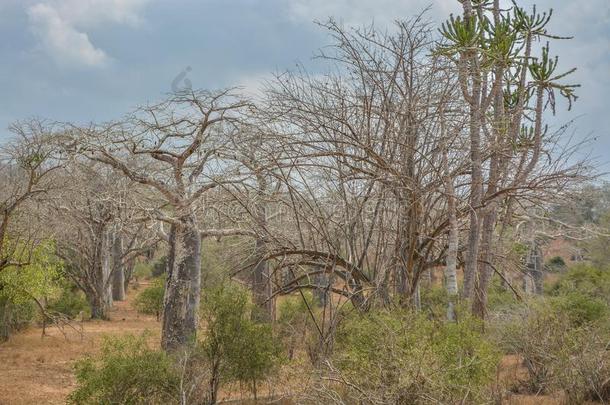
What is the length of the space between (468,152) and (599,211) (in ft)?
142

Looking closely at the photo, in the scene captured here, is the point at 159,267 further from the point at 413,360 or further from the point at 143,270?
the point at 413,360

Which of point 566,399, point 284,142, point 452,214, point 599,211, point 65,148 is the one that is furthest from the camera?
point 599,211

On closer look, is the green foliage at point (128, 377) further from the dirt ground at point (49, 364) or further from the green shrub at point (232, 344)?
the green shrub at point (232, 344)

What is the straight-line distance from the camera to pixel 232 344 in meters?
9.03

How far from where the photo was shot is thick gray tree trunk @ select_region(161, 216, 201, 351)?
44.3 feet

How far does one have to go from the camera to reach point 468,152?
27.8 feet

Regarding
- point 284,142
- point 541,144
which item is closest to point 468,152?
point 541,144

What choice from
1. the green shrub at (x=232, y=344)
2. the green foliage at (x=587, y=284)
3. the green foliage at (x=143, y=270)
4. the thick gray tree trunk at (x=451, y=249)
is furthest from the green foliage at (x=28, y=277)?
the green foliage at (x=143, y=270)

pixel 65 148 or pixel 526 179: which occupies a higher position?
pixel 65 148

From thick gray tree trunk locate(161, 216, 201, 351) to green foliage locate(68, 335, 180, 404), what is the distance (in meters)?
5.42

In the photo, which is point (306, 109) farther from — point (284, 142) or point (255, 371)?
point (255, 371)

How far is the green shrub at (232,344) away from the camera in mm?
9047

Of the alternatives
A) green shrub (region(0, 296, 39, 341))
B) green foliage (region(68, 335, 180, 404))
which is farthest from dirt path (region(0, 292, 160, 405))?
green foliage (region(68, 335, 180, 404))

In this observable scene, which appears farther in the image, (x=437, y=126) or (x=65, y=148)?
(x=65, y=148)
